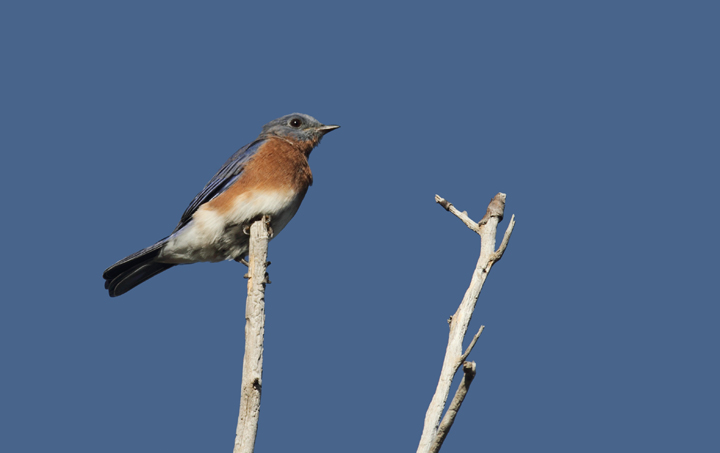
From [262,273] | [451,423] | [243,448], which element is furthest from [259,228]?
[451,423]

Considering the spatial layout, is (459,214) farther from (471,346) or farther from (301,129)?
(301,129)

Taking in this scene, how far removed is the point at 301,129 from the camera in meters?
8.66

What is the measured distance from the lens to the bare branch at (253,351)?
6.15m

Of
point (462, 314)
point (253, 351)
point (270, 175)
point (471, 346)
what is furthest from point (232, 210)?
point (471, 346)

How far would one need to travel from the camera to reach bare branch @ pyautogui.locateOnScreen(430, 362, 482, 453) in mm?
5785

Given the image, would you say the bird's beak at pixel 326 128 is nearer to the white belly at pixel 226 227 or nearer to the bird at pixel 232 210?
the bird at pixel 232 210

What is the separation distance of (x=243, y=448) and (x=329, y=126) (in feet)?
13.2

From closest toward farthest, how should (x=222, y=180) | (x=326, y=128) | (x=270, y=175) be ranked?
(x=270, y=175) → (x=222, y=180) → (x=326, y=128)

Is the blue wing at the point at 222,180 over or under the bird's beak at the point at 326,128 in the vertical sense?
under

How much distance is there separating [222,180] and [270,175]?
0.64 m

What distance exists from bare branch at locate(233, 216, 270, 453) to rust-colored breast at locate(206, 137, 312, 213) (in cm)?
92

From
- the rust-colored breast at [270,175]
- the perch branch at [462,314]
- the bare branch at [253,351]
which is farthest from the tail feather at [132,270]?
the perch branch at [462,314]

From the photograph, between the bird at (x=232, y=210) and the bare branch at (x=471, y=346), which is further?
the bird at (x=232, y=210)

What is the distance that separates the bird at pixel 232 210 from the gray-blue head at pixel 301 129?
0.10 metres
